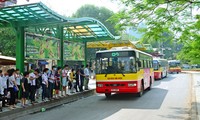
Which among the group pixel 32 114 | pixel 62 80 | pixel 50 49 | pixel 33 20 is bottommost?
pixel 32 114

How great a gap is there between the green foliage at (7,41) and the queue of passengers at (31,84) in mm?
17094

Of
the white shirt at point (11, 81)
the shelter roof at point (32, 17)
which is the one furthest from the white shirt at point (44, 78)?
the shelter roof at point (32, 17)

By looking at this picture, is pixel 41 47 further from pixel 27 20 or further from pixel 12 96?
pixel 12 96

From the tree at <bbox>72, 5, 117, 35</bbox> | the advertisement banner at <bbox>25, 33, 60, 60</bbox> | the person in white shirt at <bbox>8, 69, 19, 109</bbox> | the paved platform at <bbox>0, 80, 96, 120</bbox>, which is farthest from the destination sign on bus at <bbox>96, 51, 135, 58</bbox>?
the tree at <bbox>72, 5, 117, 35</bbox>

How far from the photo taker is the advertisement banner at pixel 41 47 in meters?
14.5

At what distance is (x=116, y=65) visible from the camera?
49.0ft

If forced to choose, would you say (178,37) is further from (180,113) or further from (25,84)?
(25,84)

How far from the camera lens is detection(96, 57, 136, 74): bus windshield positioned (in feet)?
48.4

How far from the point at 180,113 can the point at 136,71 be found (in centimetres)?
417

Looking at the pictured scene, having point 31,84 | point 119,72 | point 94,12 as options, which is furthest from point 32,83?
point 94,12

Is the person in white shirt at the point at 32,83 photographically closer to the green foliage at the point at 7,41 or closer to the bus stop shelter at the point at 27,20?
the bus stop shelter at the point at 27,20

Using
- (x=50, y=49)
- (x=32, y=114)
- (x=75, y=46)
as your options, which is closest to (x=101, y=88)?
(x=50, y=49)

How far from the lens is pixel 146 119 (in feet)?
31.9

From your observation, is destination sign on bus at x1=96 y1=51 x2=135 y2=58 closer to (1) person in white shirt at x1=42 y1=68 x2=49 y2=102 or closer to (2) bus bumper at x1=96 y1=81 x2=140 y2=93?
(2) bus bumper at x1=96 y1=81 x2=140 y2=93
